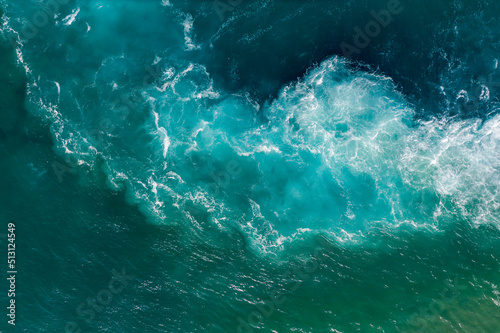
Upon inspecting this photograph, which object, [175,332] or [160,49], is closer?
[175,332]

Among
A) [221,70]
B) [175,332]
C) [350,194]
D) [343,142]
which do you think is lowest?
[175,332]

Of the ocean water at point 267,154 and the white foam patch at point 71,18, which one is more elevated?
the white foam patch at point 71,18

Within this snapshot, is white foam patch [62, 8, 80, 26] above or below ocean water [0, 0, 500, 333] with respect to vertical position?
above

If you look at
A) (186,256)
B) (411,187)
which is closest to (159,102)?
(186,256)

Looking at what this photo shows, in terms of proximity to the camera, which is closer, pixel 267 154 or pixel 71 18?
pixel 267 154

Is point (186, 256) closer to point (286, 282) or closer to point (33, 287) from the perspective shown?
point (286, 282)

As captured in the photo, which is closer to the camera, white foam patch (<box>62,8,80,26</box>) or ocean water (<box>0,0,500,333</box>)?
ocean water (<box>0,0,500,333</box>)

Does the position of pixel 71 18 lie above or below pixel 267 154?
above

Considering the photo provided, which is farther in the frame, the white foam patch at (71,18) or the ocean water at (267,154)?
the white foam patch at (71,18)
